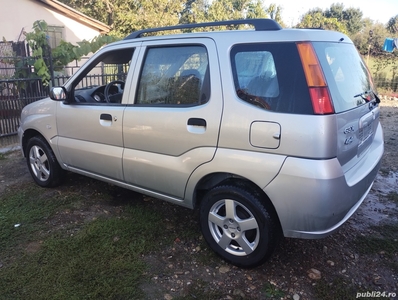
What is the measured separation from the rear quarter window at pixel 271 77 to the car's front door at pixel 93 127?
1.30 metres

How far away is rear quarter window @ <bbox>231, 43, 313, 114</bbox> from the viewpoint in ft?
7.65

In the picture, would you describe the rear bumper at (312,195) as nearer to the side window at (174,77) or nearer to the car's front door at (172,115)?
the car's front door at (172,115)

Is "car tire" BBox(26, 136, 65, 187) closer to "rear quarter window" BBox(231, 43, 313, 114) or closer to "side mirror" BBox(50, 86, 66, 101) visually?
"side mirror" BBox(50, 86, 66, 101)

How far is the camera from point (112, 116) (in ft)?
11.2

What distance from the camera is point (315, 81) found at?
2.29m

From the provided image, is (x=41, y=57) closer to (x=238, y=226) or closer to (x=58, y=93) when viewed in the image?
(x=58, y=93)

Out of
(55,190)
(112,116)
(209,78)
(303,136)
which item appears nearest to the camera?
(303,136)

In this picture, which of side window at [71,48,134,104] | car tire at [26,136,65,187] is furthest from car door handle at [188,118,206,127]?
car tire at [26,136,65,187]

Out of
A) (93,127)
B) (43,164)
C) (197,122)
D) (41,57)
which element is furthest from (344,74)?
(41,57)

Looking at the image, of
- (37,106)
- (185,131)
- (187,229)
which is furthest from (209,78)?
(37,106)

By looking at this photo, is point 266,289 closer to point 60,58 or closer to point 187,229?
point 187,229

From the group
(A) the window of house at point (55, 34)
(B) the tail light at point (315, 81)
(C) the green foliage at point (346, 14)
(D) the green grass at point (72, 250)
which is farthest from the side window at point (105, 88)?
(C) the green foliage at point (346, 14)

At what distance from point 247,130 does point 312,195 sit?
0.65 m

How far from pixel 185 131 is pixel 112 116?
3.16 ft
